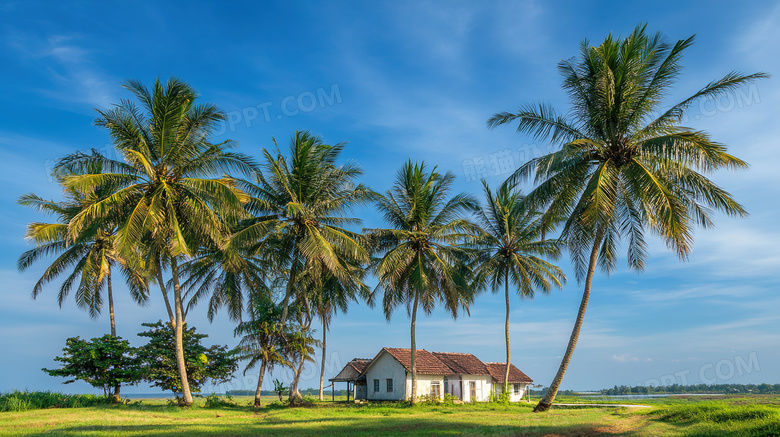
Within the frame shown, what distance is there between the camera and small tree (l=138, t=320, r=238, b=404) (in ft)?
75.3

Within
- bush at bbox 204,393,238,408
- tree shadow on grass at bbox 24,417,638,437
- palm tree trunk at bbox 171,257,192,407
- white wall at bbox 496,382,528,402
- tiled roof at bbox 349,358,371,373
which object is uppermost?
palm tree trunk at bbox 171,257,192,407

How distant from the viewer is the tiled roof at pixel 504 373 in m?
38.3

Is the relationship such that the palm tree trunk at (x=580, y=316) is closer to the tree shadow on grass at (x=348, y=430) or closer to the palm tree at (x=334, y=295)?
the tree shadow on grass at (x=348, y=430)

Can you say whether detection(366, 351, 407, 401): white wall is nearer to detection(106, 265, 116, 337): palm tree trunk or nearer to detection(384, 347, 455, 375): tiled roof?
detection(384, 347, 455, 375): tiled roof

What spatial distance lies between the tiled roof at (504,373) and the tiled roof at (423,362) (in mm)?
5328

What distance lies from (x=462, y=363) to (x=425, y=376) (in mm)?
5074

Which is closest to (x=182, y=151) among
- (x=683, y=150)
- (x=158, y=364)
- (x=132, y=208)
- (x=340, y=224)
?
(x=132, y=208)

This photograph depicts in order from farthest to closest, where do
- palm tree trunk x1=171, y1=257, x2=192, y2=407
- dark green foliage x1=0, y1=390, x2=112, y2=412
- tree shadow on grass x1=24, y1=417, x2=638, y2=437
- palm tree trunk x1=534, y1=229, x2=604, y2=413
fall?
palm tree trunk x1=171, y1=257, x2=192, y2=407, dark green foliage x1=0, y1=390, x2=112, y2=412, palm tree trunk x1=534, y1=229, x2=604, y2=413, tree shadow on grass x1=24, y1=417, x2=638, y2=437

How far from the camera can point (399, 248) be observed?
25312 mm

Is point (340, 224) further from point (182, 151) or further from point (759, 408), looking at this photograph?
point (759, 408)

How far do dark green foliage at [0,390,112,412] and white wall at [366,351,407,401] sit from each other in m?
16.7

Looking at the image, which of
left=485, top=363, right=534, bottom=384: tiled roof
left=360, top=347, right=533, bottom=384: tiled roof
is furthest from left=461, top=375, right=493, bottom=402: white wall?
left=485, top=363, right=534, bottom=384: tiled roof

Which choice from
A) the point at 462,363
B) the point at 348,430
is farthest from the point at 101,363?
the point at 462,363

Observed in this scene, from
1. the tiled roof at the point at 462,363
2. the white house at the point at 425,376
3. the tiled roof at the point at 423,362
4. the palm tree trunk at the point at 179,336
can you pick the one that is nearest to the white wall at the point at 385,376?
the white house at the point at 425,376
